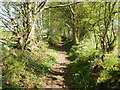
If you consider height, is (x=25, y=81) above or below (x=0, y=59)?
below

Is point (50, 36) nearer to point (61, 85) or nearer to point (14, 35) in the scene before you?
point (14, 35)

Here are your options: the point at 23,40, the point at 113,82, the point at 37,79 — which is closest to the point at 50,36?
the point at 23,40

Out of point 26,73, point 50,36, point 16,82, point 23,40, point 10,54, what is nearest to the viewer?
point 16,82

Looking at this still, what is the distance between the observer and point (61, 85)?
556 cm

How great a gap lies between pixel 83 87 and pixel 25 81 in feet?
9.20

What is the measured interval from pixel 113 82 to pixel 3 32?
24.4 ft

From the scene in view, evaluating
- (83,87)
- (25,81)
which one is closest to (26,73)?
(25,81)

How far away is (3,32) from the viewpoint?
7.44 meters

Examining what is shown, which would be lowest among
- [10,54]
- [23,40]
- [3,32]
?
[10,54]

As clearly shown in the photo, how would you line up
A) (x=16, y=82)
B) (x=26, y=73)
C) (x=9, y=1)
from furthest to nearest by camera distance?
(x=9, y=1) → (x=26, y=73) → (x=16, y=82)

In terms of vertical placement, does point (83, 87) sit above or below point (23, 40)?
below

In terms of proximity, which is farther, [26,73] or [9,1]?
[9,1]

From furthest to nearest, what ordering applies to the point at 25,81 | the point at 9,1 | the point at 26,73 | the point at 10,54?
the point at 9,1 < the point at 10,54 < the point at 26,73 < the point at 25,81

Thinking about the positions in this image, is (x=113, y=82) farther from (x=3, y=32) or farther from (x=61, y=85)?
(x=3, y=32)
